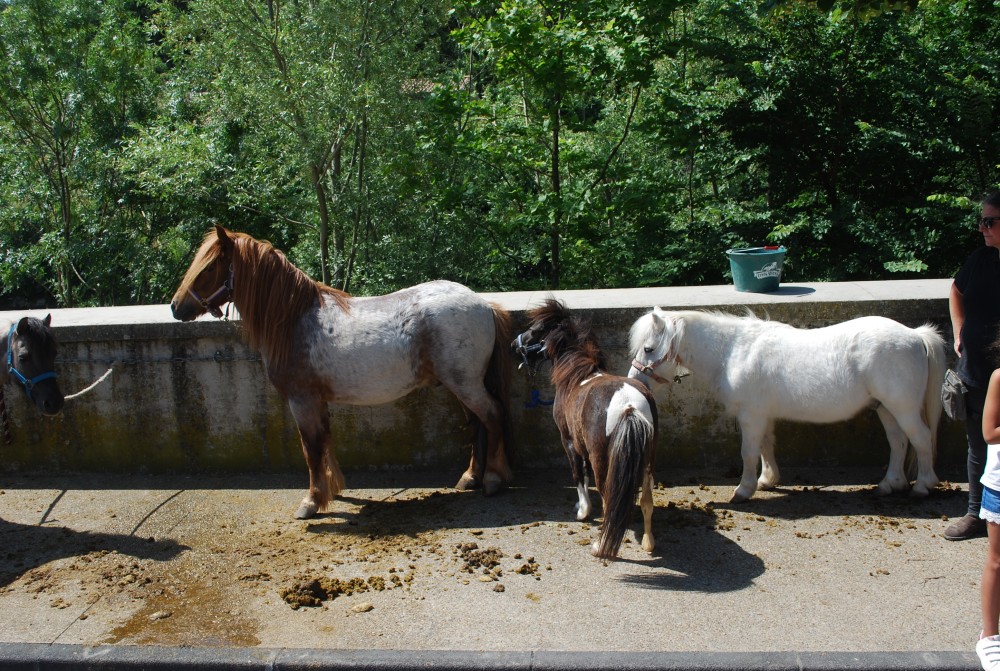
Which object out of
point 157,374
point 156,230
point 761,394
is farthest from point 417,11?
point 761,394

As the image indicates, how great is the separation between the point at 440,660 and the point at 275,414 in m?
3.31

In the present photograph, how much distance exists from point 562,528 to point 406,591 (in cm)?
119

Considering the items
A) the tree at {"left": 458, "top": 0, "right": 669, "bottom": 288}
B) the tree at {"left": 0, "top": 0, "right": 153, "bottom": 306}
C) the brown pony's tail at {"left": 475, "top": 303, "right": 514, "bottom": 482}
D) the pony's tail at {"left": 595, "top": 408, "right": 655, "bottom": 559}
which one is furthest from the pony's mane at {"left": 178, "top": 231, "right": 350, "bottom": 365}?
the tree at {"left": 0, "top": 0, "right": 153, "bottom": 306}

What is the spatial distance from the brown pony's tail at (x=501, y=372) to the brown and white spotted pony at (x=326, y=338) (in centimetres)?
7

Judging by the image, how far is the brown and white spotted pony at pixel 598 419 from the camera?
14.7 ft

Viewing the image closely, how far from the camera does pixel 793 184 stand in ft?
34.6

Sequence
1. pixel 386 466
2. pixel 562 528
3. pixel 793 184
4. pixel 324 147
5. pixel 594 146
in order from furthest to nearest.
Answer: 1. pixel 594 146
2. pixel 324 147
3. pixel 793 184
4. pixel 386 466
5. pixel 562 528

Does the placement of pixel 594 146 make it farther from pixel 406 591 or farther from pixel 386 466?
pixel 406 591

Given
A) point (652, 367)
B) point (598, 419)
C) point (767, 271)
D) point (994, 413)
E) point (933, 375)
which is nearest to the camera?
point (994, 413)

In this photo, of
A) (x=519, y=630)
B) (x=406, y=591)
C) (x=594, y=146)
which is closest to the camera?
(x=519, y=630)

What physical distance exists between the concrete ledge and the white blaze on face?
4.25ft

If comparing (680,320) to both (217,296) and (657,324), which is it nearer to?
(657,324)

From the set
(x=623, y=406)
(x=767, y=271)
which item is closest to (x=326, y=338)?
(x=623, y=406)

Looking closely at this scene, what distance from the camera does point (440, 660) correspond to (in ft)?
12.3
